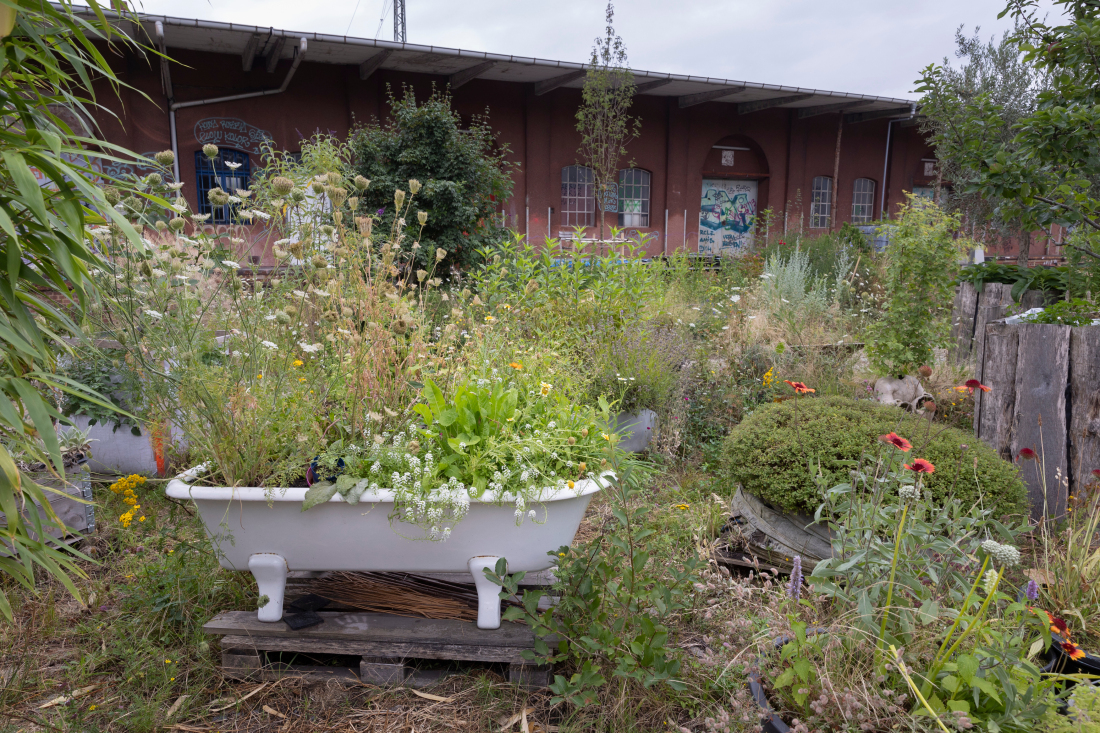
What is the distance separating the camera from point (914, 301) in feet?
11.9

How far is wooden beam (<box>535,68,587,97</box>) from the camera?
31.1 ft

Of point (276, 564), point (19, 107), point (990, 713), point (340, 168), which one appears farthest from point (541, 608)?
point (340, 168)

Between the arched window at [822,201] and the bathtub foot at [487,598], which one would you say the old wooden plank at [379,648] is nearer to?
the bathtub foot at [487,598]

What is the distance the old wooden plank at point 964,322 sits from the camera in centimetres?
447

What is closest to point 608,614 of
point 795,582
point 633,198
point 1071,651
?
point 795,582

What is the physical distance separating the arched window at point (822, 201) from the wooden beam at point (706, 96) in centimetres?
340

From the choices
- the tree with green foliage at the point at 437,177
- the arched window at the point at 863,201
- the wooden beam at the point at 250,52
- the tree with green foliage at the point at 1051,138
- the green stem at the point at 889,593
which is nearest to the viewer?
the green stem at the point at 889,593

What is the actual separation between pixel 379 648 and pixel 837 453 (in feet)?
5.68

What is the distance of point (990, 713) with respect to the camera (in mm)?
1215

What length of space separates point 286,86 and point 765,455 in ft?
29.2

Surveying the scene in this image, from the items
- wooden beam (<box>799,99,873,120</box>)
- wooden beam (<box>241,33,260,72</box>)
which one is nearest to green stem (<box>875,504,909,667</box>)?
wooden beam (<box>241,33,260,72</box>)

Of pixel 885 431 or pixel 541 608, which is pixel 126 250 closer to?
pixel 541 608

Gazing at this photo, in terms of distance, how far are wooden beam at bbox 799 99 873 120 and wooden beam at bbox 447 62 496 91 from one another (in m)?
6.60

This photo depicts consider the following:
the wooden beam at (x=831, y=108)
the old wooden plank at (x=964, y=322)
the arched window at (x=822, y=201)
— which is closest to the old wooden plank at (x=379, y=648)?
the old wooden plank at (x=964, y=322)
